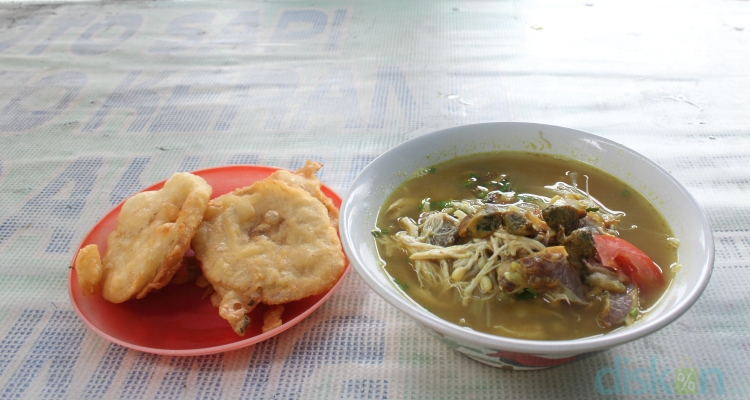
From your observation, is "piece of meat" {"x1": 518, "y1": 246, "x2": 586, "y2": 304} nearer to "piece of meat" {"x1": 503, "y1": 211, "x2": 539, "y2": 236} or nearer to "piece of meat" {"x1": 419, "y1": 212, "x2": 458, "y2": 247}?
"piece of meat" {"x1": 503, "y1": 211, "x2": 539, "y2": 236}

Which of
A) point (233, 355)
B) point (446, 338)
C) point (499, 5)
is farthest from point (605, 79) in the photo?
point (233, 355)

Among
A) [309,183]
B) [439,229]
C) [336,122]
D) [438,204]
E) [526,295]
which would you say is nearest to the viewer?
[526,295]

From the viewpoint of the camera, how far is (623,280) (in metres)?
1.57

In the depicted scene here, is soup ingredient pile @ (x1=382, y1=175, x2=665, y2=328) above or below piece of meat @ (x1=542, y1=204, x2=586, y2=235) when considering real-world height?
below

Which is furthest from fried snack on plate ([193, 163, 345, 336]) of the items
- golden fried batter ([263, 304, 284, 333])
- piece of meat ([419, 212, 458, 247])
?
piece of meat ([419, 212, 458, 247])

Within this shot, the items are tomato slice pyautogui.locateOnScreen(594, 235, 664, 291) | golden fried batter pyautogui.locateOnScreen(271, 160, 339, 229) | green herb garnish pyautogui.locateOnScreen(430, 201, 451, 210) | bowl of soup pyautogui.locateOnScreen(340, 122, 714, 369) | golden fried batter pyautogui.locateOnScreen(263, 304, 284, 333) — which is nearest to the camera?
bowl of soup pyautogui.locateOnScreen(340, 122, 714, 369)

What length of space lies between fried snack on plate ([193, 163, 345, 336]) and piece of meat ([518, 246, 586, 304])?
0.61 metres

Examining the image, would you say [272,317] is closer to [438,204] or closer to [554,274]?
[438,204]

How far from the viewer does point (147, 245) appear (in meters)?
1.78

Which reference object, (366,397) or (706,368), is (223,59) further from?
(706,368)

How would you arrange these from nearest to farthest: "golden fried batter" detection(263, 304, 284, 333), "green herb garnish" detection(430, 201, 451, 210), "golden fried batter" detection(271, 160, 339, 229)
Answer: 1. "golden fried batter" detection(263, 304, 284, 333)
2. "green herb garnish" detection(430, 201, 451, 210)
3. "golden fried batter" detection(271, 160, 339, 229)

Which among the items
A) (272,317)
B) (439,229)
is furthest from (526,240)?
(272,317)

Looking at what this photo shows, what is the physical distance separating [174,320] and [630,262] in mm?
1462

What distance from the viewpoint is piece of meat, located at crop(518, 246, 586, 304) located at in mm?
1535
